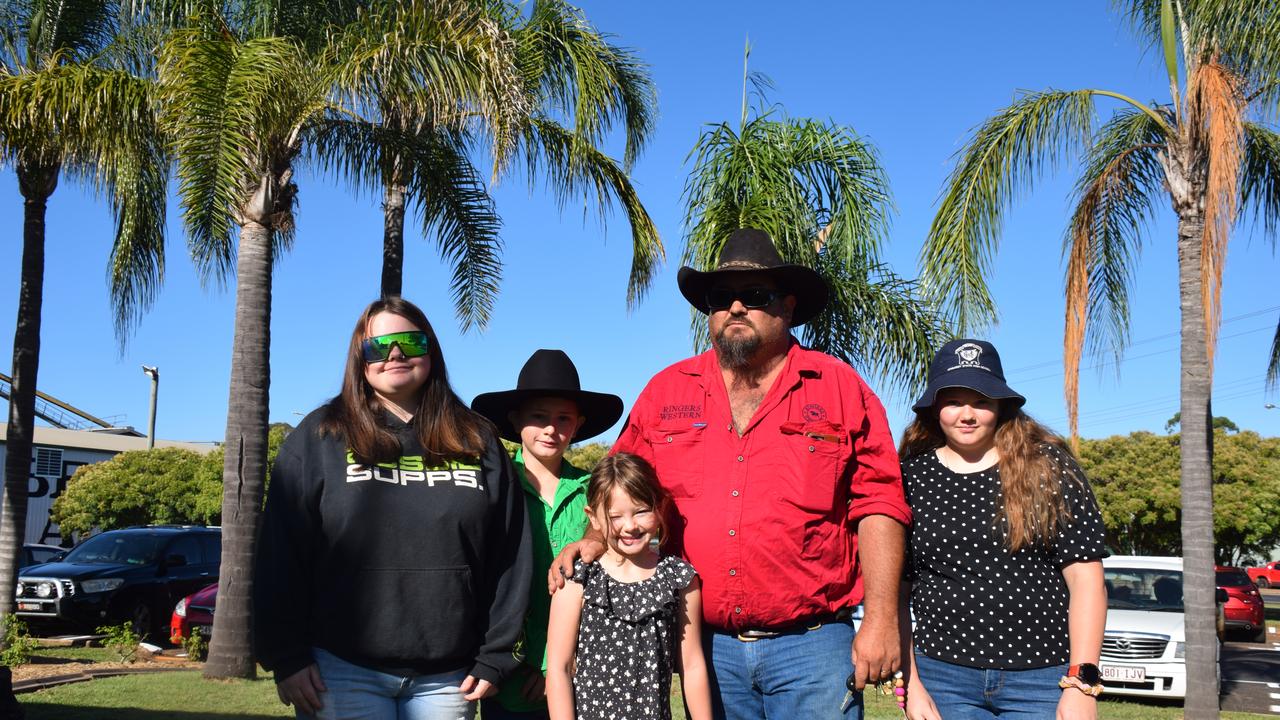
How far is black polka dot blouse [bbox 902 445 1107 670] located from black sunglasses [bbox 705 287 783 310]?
902 millimetres

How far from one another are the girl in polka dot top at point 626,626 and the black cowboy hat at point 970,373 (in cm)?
112

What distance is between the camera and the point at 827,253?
10742 millimetres

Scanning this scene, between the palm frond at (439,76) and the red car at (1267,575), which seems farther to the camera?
the red car at (1267,575)

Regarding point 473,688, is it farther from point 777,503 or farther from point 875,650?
point 875,650

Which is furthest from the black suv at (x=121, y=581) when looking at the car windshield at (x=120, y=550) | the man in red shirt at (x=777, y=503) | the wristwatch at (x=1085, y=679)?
the wristwatch at (x=1085, y=679)

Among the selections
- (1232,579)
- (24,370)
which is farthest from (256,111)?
(1232,579)

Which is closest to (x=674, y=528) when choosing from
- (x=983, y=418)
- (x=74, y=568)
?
(x=983, y=418)

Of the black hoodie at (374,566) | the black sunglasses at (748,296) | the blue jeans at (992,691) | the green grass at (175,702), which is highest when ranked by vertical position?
the black sunglasses at (748,296)

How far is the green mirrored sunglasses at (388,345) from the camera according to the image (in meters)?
3.53

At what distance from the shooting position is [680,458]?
3.79 m

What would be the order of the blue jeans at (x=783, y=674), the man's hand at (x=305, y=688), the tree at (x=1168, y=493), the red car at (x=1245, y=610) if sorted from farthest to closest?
1. the tree at (x=1168, y=493)
2. the red car at (x=1245, y=610)
3. the blue jeans at (x=783, y=674)
4. the man's hand at (x=305, y=688)

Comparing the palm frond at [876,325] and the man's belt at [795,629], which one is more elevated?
the palm frond at [876,325]

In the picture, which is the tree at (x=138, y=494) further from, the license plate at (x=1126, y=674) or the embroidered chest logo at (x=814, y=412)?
the embroidered chest logo at (x=814, y=412)

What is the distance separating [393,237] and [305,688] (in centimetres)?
832
